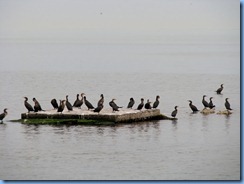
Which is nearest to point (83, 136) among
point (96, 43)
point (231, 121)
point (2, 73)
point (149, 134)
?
point (149, 134)

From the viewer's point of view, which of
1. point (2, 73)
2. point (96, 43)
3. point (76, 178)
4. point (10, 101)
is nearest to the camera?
point (76, 178)

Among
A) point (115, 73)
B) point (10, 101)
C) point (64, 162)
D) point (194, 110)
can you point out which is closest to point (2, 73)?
point (115, 73)

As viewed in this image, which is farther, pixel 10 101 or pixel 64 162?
pixel 10 101

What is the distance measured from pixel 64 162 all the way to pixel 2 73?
2803 cm

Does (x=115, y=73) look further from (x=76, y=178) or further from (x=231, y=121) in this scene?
(x=76, y=178)

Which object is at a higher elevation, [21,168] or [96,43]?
[96,43]

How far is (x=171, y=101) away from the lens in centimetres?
3925

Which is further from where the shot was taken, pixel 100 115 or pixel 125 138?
pixel 100 115

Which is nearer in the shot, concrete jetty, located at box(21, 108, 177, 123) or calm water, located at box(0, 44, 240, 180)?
calm water, located at box(0, 44, 240, 180)

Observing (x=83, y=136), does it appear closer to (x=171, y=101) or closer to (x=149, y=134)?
(x=149, y=134)

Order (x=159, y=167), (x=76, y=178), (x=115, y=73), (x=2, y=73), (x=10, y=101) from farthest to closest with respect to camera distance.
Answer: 1. (x=115, y=73)
2. (x=2, y=73)
3. (x=10, y=101)
4. (x=159, y=167)
5. (x=76, y=178)

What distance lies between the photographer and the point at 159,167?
23688mm

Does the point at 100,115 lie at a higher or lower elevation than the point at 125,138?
higher

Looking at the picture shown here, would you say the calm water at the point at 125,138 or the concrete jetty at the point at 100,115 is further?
the concrete jetty at the point at 100,115
